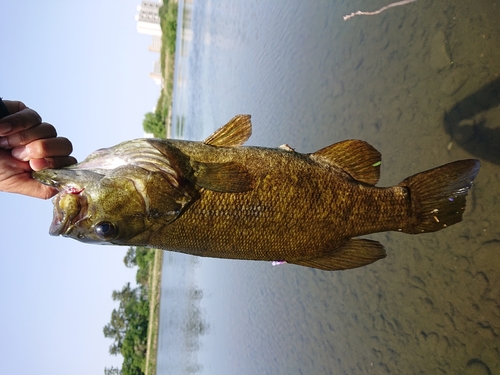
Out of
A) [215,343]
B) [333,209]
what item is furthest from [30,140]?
[215,343]

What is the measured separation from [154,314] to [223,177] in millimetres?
32318

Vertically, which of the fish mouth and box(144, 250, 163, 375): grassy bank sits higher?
box(144, 250, 163, 375): grassy bank

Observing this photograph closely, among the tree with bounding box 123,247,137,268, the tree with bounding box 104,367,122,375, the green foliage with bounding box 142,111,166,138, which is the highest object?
the green foliage with bounding box 142,111,166,138

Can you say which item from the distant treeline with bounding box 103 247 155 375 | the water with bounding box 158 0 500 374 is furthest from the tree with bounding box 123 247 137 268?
the water with bounding box 158 0 500 374

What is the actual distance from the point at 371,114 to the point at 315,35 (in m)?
3.62

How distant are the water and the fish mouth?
19.3 ft

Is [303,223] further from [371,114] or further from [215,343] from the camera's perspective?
[215,343]

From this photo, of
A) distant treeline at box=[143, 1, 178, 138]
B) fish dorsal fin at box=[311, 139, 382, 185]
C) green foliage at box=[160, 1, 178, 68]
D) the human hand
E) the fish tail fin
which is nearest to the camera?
the human hand

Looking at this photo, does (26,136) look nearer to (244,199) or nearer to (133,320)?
(244,199)

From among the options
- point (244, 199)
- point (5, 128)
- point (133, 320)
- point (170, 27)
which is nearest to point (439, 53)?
point (244, 199)

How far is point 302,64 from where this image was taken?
1127cm

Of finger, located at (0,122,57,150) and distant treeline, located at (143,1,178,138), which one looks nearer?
finger, located at (0,122,57,150)

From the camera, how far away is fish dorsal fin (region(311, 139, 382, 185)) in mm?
3127

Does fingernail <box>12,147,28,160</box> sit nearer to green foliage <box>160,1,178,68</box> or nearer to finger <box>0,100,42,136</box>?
finger <box>0,100,42,136</box>
